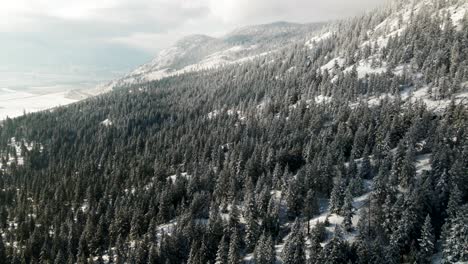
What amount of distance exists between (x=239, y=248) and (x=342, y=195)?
115 feet

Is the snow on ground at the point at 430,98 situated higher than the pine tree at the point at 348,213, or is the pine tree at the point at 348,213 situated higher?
the snow on ground at the point at 430,98

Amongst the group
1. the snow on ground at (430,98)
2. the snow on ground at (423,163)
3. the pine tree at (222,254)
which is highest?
the snow on ground at (430,98)

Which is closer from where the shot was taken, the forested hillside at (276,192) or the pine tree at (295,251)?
the pine tree at (295,251)

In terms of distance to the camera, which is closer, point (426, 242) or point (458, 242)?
point (458, 242)

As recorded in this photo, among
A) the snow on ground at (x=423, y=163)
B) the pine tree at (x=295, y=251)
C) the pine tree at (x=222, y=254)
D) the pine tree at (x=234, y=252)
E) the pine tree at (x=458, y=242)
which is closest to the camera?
the pine tree at (x=458, y=242)

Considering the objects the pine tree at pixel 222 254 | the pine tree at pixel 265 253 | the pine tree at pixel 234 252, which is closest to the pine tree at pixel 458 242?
the pine tree at pixel 265 253

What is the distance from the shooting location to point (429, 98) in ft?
535

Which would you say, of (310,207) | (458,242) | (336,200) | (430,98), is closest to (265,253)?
(310,207)

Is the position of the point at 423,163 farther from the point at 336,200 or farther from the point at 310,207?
the point at 310,207

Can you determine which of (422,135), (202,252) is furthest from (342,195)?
(422,135)

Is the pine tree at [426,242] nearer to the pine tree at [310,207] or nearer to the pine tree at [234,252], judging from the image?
the pine tree at [310,207]

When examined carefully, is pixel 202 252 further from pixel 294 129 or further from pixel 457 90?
pixel 457 90

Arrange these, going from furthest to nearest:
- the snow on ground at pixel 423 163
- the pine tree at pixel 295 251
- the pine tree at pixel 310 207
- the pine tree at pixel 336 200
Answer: the snow on ground at pixel 423 163
the pine tree at pixel 310 207
the pine tree at pixel 336 200
the pine tree at pixel 295 251

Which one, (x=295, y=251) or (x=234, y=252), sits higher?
(x=295, y=251)
